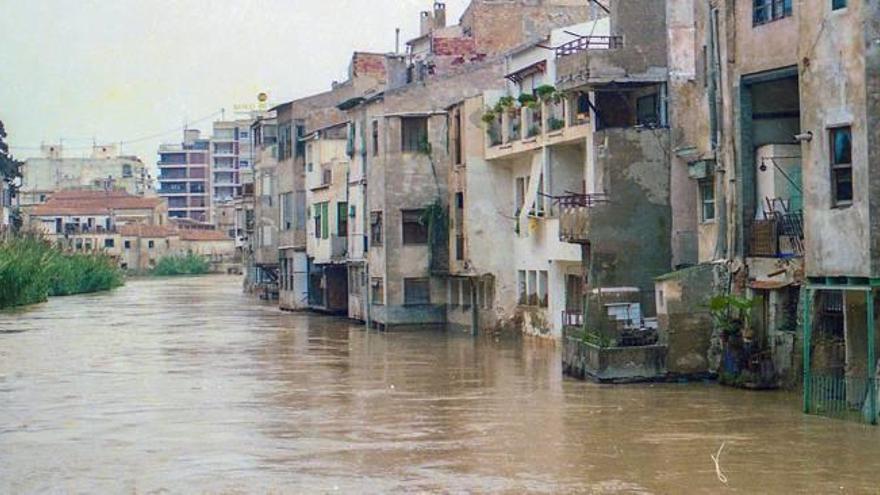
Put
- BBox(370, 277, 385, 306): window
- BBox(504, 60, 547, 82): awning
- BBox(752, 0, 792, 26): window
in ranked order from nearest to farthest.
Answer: BBox(752, 0, 792, 26): window
BBox(504, 60, 547, 82): awning
BBox(370, 277, 385, 306): window

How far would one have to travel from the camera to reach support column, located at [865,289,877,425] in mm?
24938

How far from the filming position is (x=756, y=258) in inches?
1283

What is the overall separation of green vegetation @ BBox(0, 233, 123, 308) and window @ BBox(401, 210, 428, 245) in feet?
83.3

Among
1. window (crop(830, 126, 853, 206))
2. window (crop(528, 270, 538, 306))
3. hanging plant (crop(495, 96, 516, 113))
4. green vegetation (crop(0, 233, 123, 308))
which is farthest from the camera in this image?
green vegetation (crop(0, 233, 123, 308))

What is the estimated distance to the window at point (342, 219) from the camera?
64312mm

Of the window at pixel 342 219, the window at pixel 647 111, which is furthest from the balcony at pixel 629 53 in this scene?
the window at pixel 342 219

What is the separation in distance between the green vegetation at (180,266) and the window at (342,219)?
9096 centimetres

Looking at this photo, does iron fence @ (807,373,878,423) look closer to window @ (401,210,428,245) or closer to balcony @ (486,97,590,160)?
balcony @ (486,97,590,160)

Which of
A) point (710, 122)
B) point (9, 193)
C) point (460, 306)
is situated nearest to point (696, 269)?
point (710, 122)

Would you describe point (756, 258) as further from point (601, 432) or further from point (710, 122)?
point (601, 432)

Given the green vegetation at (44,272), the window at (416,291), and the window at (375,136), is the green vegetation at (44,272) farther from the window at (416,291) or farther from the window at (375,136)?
the window at (416,291)

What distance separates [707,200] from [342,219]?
30.0m

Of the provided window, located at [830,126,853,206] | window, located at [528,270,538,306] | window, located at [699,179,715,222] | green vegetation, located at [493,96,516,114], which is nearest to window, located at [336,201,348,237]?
green vegetation, located at [493,96,516,114]

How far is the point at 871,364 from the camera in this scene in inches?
995
